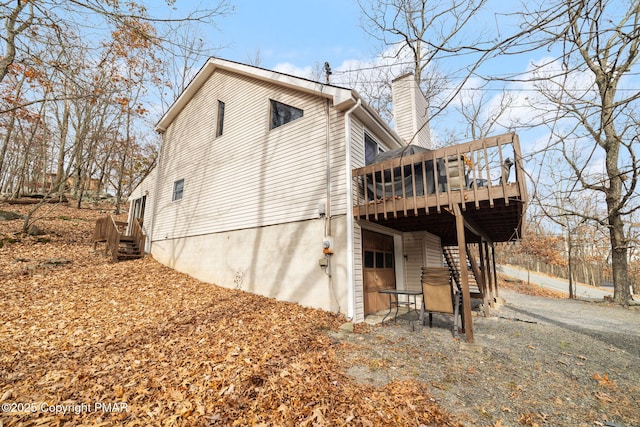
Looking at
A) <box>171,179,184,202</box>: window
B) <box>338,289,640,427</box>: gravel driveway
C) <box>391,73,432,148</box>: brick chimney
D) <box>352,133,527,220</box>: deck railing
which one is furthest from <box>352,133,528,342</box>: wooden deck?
<box>171,179,184,202</box>: window

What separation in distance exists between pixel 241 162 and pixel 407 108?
23.0 ft

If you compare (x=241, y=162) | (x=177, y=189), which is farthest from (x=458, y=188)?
(x=177, y=189)

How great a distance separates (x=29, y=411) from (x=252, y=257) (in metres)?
5.41

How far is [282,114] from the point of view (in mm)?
8570

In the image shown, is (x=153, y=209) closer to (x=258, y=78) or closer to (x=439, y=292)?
(x=258, y=78)

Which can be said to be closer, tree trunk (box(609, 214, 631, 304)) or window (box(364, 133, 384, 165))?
window (box(364, 133, 384, 165))

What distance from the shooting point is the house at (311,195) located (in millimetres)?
6148

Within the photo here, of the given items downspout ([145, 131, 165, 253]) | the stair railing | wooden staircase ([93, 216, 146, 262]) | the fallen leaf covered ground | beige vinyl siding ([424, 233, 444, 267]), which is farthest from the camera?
downspout ([145, 131, 165, 253])

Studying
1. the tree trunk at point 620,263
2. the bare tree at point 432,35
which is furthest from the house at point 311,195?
the tree trunk at point 620,263

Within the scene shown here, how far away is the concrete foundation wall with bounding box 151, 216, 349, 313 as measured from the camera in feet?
21.8

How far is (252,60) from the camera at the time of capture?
2119 cm

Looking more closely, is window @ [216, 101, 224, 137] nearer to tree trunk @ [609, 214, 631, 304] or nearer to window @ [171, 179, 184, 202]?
window @ [171, 179, 184, 202]

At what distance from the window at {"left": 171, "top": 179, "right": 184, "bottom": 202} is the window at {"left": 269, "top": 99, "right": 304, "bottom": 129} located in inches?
208

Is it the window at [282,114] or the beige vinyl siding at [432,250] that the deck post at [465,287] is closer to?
the beige vinyl siding at [432,250]
